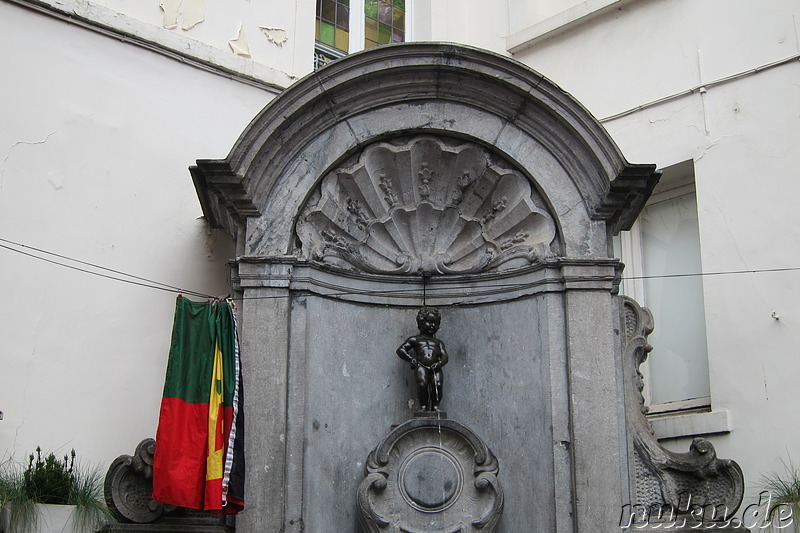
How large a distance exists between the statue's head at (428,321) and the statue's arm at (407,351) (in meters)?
0.13

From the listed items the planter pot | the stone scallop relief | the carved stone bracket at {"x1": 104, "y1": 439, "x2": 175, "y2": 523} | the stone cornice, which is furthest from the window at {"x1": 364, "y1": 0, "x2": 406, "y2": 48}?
the planter pot

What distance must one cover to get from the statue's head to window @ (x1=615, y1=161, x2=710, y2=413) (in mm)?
2312

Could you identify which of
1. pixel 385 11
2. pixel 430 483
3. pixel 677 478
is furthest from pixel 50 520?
pixel 385 11

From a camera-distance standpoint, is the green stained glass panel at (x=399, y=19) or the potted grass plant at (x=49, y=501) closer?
the potted grass plant at (x=49, y=501)

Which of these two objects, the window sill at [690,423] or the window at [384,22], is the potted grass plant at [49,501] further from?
the window at [384,22]

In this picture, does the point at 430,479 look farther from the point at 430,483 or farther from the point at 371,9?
the point at 371,9

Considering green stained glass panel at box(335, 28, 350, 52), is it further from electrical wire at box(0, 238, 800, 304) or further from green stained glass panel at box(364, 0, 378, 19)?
electrical wire at box(0, 238, 800, 304)

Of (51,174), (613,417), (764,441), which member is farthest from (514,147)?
(51,174)

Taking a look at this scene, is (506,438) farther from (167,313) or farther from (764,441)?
(167,313)

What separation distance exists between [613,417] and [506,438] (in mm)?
944

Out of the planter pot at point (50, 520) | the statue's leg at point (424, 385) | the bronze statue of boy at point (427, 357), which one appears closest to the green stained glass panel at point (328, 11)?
the bronze statue of boy at point (427, 357)

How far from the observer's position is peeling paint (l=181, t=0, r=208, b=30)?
30.8 feet

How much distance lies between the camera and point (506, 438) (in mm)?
8203

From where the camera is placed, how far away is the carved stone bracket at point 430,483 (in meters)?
7.55
